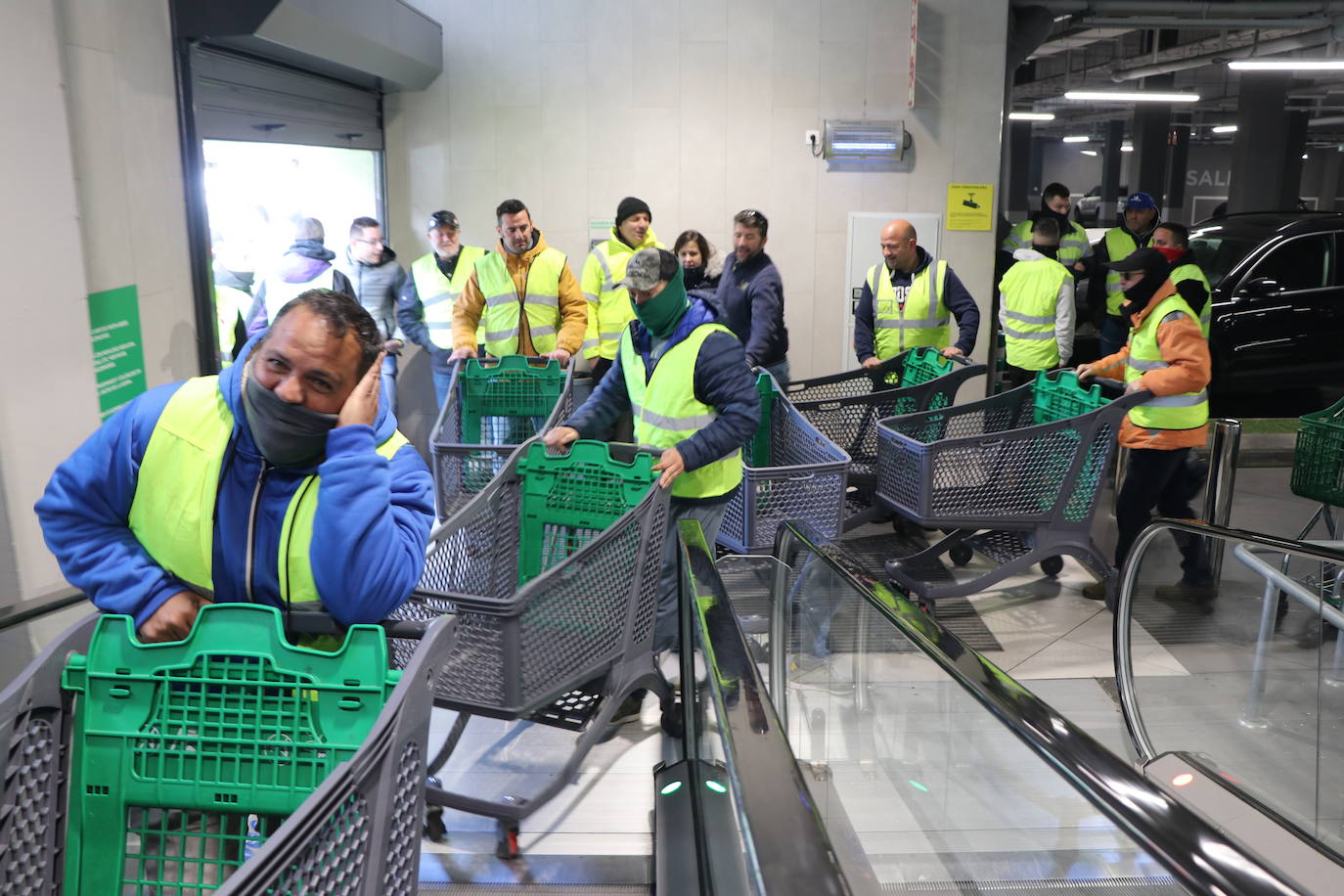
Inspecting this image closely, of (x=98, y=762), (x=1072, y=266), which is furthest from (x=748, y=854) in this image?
(x=1072, y=266)

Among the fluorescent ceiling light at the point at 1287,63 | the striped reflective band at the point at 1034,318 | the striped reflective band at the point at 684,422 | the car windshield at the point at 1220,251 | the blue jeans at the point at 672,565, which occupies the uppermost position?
the fluorescent ceiling light at the point at 1287,63

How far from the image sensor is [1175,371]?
5020 millimetres

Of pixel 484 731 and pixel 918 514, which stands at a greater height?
pixel 918 514

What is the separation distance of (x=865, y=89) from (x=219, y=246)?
16.0ft

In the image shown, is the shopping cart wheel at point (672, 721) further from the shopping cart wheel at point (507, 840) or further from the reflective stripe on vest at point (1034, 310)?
the reflective stripe on vest at point (1034, 310)

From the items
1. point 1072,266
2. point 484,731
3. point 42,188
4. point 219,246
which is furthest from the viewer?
point 1072,266

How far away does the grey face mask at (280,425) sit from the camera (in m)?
2.06

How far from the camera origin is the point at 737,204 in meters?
8.45

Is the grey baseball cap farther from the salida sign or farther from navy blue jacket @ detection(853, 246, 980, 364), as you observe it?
the salida sign

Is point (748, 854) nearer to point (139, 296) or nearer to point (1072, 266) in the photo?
point (139, 296)

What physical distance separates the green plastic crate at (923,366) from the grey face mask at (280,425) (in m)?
4.39

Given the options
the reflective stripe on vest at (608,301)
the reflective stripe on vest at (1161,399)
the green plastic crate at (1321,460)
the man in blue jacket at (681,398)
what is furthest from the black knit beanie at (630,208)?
the green plastic crate at (1321,460)

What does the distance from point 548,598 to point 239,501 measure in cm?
115

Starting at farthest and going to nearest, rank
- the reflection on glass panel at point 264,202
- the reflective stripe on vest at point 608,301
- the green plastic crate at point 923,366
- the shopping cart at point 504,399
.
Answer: the reflective stripe on vest at point 608,301 → the green plastic crate at point 923,366 → the reflection on glass panel at point 264,202 → the shopping cart at point 504,399
